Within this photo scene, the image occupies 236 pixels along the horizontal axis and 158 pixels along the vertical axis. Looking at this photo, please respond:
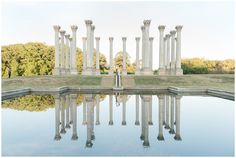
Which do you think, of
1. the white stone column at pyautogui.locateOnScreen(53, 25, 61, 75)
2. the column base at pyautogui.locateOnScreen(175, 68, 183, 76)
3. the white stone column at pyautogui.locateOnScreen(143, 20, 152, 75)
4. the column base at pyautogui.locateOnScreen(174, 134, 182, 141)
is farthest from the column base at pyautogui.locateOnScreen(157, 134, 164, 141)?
the white stone column at pyautogui.locateOnScreen(53, 25, 61, 75)

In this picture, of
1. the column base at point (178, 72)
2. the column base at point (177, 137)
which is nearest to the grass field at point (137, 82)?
the column base at point (178, 72)

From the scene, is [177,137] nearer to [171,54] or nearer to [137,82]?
[137,82]

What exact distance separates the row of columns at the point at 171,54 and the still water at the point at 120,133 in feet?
100

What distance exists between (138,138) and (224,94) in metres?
15.0

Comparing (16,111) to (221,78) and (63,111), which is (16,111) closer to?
(63,111)

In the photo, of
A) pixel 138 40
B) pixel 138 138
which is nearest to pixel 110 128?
pixel 138 138

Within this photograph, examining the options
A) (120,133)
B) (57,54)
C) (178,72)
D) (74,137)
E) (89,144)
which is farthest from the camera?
(57,54)

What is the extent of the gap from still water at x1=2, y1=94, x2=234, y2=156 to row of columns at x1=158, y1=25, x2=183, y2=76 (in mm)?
30573

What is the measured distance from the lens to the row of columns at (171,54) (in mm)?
45438

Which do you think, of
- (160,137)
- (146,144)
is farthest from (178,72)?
(146,144)

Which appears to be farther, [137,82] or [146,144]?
[137,82]

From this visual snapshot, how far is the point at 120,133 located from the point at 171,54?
133ft

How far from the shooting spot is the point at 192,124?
1193 cm

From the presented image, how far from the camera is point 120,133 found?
10.1 metres
